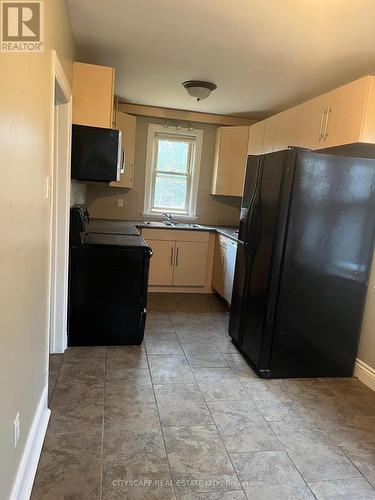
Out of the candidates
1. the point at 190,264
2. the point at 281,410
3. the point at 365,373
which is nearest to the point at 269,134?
the point at 190,264

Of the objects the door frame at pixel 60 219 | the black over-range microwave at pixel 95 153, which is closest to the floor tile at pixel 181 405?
the door frame at pixel 60 219

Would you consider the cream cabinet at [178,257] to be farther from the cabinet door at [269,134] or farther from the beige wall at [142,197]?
the cabinet door at [269,134]

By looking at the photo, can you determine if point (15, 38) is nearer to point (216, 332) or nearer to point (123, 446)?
point (123, 446)

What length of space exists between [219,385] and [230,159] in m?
3.14

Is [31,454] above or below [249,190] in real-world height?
below

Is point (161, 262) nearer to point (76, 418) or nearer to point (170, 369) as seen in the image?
point (170, 369)

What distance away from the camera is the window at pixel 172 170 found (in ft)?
16.4

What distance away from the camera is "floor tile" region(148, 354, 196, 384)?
8.57 feet

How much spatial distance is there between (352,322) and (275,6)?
2211mm

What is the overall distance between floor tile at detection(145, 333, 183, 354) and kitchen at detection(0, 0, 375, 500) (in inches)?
0.9

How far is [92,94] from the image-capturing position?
Answer: 9.41 ft

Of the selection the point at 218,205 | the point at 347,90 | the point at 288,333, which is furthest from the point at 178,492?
the point at 218,205

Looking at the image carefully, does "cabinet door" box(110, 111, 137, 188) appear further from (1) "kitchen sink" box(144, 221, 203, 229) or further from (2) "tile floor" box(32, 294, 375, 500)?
(2) "tile floor" box(32, 294, 375, 500)

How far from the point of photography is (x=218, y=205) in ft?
17.4
